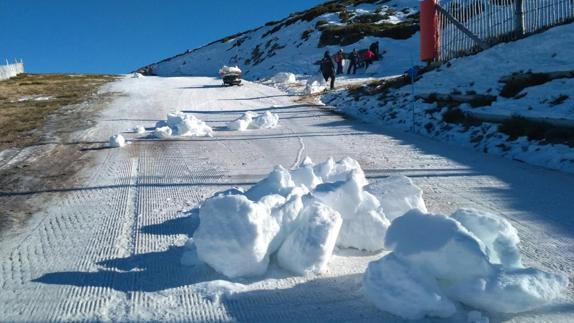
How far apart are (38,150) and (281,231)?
7.45m

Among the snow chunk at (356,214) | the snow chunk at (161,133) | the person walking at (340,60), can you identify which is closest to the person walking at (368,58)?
the person walking at (340,60)

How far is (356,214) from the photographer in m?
4.37

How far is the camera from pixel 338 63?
3009 centimetres

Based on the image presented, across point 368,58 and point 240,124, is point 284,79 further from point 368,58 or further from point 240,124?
point 240,124

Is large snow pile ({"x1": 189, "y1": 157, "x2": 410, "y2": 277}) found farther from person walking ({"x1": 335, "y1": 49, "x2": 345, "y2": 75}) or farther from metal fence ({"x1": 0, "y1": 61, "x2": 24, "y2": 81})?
metal fence ({"x1": 0, "y1": 61, "x2": 24, "y2": 81})

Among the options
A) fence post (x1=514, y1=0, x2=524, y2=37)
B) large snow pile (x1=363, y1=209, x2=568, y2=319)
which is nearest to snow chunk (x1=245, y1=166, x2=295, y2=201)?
large snow pile (x1=363, y1=209, x2=568, y2=319)

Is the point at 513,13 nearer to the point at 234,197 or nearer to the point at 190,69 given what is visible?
the point at 234,197

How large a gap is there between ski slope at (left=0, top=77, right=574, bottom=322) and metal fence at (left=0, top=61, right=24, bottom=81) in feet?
101

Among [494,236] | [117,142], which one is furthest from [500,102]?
[494,236]

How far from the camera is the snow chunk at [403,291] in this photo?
10.4 feet

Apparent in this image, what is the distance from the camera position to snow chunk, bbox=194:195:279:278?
378cm

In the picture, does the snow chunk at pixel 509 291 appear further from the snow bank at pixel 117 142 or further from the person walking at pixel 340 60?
the person walking at pixel 340 60

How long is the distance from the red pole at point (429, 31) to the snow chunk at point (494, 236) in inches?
661

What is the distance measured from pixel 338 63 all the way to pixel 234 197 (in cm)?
2695
